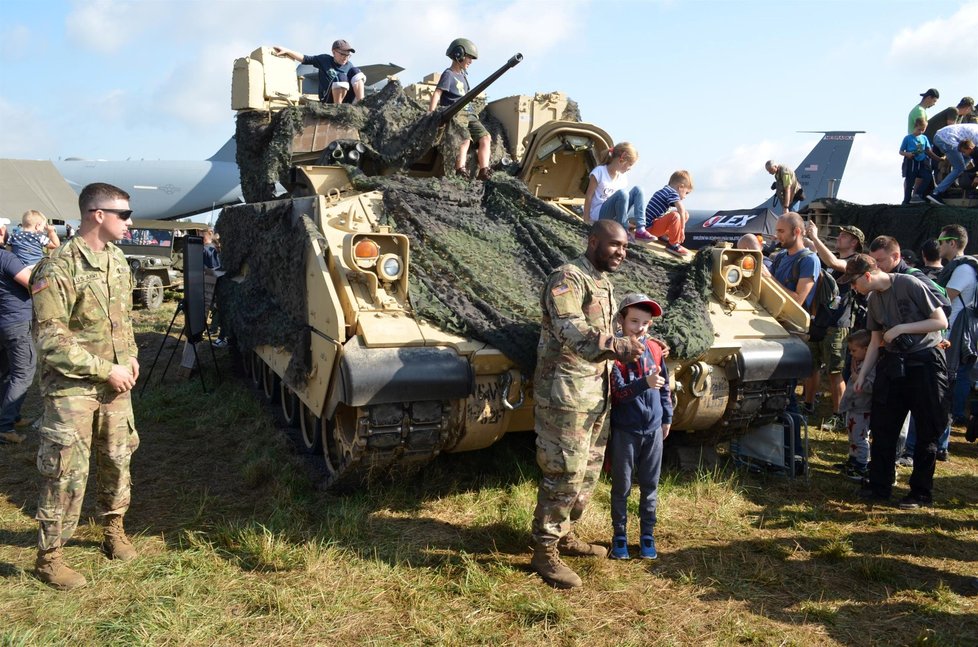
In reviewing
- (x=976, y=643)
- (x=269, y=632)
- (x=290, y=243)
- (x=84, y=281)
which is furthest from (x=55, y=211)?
(x=976, y=643)

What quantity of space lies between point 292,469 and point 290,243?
1557 mm

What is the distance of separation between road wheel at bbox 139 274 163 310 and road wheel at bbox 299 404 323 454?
10.8 metres

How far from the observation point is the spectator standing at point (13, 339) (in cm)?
596

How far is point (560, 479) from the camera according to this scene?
367cm

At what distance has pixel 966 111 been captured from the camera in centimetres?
1228

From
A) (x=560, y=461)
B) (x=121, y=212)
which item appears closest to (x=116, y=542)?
(x=121, y=212)

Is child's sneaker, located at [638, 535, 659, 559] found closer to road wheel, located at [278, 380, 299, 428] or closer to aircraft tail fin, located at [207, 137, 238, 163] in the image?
road wheel, located at [278, 380, 299, 428]

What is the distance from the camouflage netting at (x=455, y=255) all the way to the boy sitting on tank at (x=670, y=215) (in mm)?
407

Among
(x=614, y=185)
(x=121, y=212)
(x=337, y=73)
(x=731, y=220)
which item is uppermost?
(x=337, y=73)

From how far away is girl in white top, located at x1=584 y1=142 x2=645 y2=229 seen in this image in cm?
579

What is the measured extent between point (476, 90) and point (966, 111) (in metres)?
10.1

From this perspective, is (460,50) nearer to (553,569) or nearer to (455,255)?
(455,255)

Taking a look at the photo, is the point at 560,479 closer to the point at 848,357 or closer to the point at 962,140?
the point at 848,357

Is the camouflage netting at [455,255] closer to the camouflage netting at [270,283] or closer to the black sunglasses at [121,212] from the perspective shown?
the camouflage netting at [270,283]
